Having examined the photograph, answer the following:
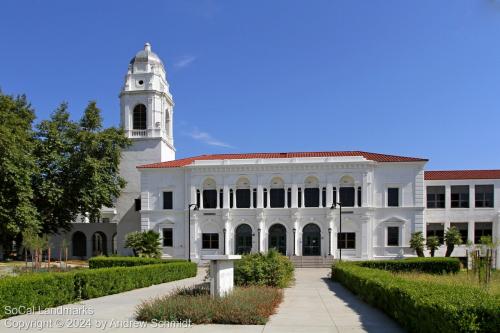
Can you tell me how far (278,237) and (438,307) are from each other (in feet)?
120

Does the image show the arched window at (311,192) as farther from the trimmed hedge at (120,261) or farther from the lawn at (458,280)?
the lawn at (458,280)

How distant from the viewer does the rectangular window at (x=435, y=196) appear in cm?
4603

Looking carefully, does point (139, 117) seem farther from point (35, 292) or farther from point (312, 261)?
point (35, 292)

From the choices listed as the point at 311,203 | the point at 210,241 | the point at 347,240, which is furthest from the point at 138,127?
the point at 347,240

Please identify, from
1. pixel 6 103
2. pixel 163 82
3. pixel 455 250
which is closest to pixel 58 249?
pixel 6 103

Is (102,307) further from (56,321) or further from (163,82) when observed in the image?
(163,82)

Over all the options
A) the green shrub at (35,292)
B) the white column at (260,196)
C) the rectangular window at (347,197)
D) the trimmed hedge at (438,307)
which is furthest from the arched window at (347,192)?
the green shrub at (35,292)

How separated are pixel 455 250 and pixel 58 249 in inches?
1477

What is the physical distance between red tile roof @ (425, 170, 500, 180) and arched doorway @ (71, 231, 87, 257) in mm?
34044

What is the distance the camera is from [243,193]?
46.5 m

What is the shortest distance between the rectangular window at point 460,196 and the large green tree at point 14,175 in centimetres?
3522

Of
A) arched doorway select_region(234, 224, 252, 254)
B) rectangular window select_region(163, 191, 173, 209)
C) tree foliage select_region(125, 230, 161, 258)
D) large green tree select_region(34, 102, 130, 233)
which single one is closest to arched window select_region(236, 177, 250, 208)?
arched doorway select_region(234, 224, 252, 254)

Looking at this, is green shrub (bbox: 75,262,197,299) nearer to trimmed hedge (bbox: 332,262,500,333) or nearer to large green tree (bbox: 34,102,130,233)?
trimmed hedge (bbox: 332,262,500,333)

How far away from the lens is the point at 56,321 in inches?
528
